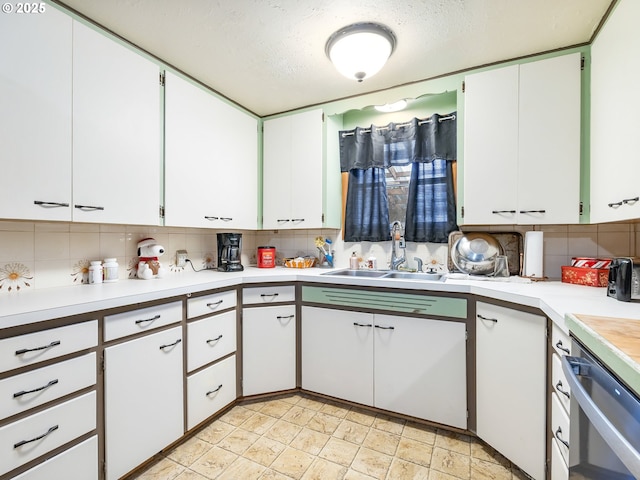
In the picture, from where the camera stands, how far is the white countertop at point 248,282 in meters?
1.13

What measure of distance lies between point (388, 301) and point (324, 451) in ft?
2.94

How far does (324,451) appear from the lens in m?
1.66

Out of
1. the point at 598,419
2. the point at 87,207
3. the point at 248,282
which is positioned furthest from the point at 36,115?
the point at 598,419

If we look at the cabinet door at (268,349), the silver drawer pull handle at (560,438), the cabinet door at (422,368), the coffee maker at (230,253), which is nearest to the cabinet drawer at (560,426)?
the silver drawer pull handle at (560,438)

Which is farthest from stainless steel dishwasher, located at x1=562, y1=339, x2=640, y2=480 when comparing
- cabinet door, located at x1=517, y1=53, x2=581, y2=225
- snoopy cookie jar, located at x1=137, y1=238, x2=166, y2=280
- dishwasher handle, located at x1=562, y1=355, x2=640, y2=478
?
snoopy cookie jar, located at x1=137, y1=238, x2=166, y2=280

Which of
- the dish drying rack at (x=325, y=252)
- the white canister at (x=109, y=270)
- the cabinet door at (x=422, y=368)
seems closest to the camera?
the cabinet door at (x=422, y=368)

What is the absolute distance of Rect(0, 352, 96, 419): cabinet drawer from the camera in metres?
1.05

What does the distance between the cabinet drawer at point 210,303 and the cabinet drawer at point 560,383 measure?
5.67 feet

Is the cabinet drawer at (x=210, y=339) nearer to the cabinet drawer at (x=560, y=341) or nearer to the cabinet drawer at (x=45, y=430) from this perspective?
the cabinet drawer at (x=45, y=430)

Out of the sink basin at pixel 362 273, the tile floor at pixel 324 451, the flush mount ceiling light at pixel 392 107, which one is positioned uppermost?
the flush mount ceiling light at pixel 392 107

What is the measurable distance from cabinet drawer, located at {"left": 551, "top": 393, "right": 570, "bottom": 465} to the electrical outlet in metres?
2.34

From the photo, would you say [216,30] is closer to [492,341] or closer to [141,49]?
[141,49]

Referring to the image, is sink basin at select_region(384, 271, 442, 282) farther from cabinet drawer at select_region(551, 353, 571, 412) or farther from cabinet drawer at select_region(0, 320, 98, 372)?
cabinet drawer at select_region(0, 320, 98, 372)

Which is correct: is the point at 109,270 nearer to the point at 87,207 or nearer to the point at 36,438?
the point at 87,207
